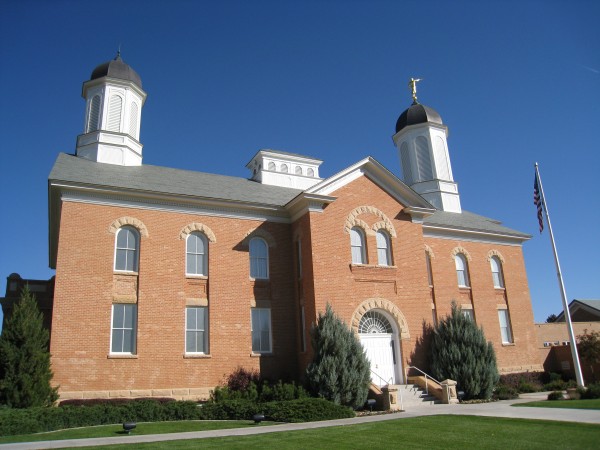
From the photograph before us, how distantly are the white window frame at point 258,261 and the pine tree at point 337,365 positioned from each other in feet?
13.8

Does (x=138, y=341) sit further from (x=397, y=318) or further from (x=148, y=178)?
(x=397, y=318)

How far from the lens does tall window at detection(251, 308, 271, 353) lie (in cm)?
2230

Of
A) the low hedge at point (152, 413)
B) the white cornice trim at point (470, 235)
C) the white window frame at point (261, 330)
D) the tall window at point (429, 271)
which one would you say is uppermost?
the white cornice trim at point (470, 235)

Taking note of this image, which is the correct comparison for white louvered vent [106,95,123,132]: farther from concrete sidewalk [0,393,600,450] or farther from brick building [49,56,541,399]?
concrete sidewalk [0,393,600,450]

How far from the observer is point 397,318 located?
22969 millimetres

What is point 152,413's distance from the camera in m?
16.9

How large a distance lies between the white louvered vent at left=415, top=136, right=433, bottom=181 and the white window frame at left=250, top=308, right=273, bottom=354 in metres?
18.3

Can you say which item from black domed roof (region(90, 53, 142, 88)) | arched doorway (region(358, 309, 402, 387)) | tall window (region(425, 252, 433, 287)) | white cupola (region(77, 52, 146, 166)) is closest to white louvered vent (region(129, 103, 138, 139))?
white cupola (region(77, 52, 146, 166))

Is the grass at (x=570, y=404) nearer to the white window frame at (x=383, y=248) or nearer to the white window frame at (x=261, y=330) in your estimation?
the white window frame at (x=383, y=248)

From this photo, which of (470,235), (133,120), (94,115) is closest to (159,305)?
(133,120)

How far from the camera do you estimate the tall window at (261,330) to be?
22.3 meters

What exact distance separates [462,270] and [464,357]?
8.24 m

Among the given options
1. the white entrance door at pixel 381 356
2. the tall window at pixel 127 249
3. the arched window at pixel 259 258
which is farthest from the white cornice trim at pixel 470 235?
the tall window at pixel 127 249

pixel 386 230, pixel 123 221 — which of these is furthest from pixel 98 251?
pixel 386 230
